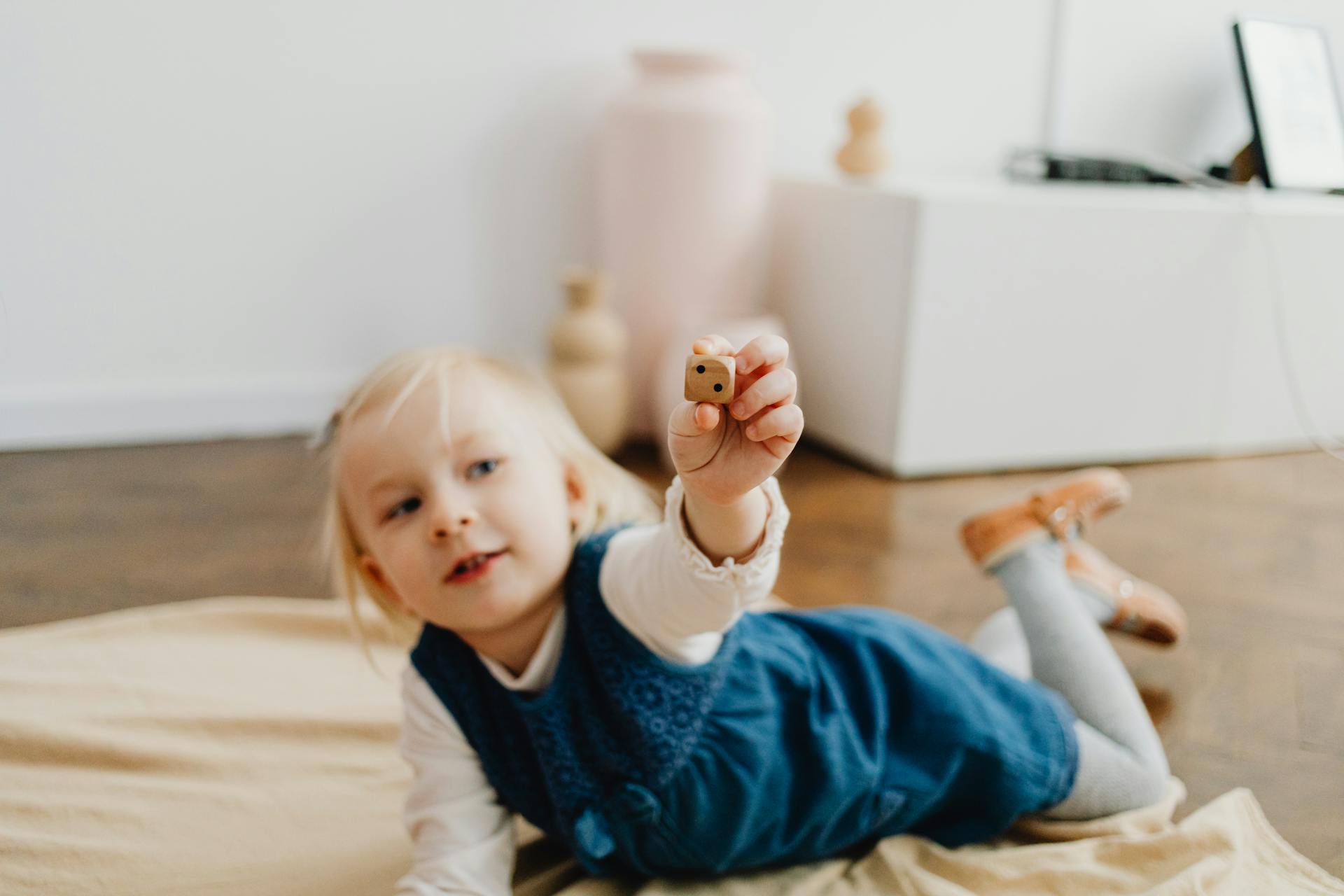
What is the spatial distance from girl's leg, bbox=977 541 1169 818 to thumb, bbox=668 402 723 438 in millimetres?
458

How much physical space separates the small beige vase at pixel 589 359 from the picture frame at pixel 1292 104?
42.1 inches

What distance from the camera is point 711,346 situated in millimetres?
A: 469

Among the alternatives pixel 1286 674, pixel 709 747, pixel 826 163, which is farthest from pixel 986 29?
pixel 709 747

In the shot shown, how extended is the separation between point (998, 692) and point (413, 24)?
4.35 ft

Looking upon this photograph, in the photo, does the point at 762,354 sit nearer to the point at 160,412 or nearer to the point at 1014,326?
the point at 160,412

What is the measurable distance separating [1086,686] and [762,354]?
0.51 m

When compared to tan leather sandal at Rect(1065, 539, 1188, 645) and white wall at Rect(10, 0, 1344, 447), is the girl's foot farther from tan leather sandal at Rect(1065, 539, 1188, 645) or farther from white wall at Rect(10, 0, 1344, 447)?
white wall at Rect(10, 0, 1344, 447)

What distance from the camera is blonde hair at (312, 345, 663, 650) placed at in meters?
0.68

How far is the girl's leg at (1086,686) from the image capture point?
76cm

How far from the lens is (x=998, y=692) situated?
754 mm

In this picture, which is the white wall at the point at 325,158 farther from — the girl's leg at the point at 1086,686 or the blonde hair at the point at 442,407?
the girl's leg at the point at 1086,686

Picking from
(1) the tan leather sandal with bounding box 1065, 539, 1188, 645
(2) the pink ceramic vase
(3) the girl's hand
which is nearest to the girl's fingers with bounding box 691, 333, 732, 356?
(3) the girl's hand

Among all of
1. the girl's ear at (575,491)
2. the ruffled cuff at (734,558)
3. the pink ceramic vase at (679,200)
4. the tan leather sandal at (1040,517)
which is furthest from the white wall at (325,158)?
the tan leather sandal at (1040,517)

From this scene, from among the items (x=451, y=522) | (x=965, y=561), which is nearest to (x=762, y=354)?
(x=451, y=522)
